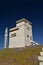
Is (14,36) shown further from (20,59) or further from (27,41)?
(20,59)

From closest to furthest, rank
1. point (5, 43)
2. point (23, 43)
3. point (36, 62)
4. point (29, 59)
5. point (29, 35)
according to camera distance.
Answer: point (36, 62), point (29, 59), point (23, 43), point (29, 35), point (5, 43)

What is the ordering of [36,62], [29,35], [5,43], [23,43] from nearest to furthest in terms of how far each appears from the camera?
[36,62], [23,43], [29,35], [5,43]

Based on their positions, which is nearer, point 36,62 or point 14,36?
point 36,62

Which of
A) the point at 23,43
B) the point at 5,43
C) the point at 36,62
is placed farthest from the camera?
the point at 5,43

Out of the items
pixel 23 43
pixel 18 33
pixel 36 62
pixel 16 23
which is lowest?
pixel 36 62

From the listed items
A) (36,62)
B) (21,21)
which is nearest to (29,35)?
(21,21)

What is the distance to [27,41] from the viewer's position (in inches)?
2835

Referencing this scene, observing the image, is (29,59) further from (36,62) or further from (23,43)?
(23,43)

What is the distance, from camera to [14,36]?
2982 inches

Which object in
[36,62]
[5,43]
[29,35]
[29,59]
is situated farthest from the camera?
[5,43]

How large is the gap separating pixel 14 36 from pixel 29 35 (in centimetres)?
735

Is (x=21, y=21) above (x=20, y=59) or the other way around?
above

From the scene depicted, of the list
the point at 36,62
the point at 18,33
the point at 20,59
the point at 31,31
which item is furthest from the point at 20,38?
the point at 36,62

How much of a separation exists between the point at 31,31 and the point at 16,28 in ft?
25.3
